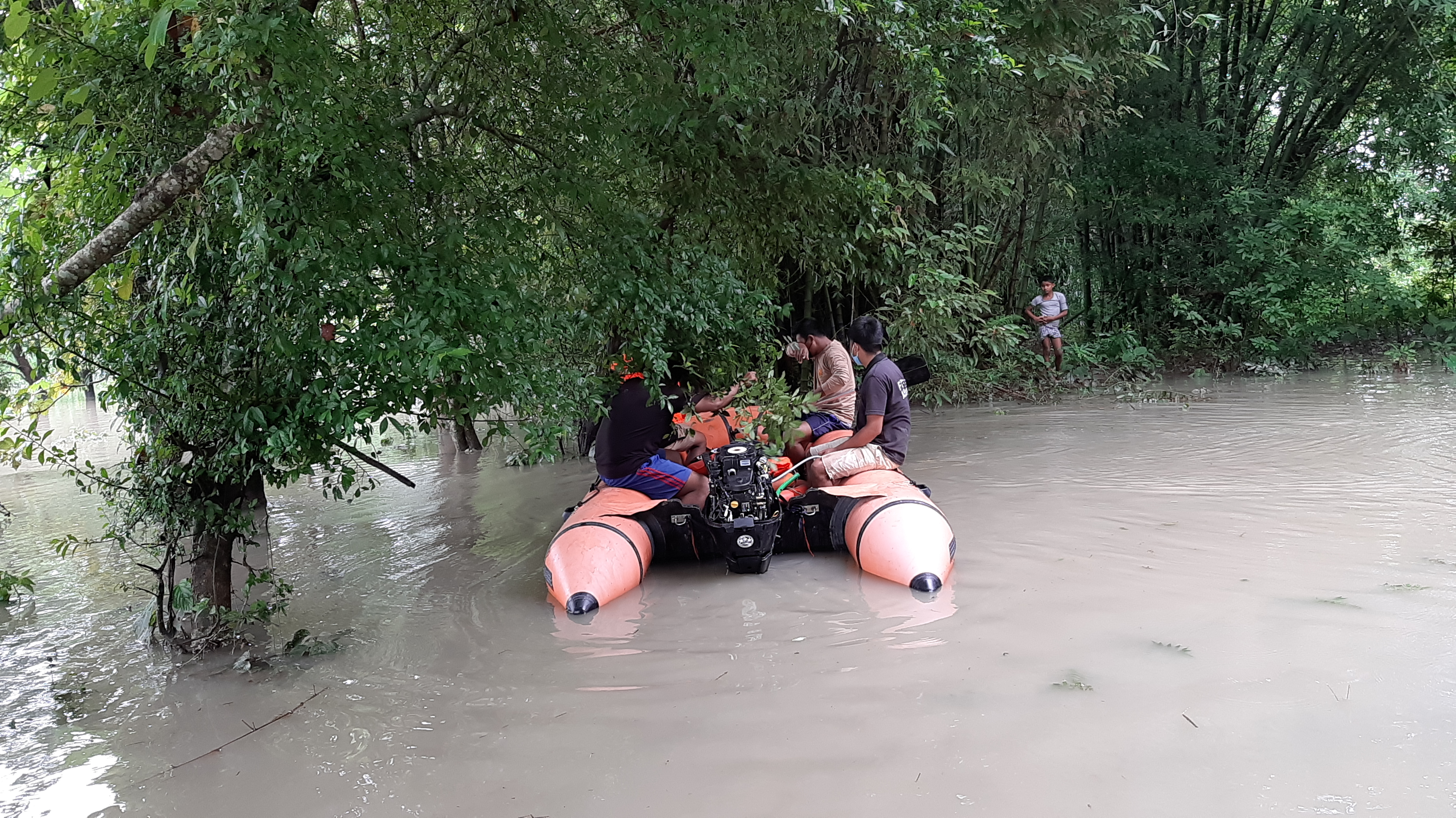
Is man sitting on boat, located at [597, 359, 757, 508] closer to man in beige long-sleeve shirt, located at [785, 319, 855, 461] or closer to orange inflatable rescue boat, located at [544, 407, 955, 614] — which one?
orange inflatable rescue boat, located at [544, 407, 955, 614]

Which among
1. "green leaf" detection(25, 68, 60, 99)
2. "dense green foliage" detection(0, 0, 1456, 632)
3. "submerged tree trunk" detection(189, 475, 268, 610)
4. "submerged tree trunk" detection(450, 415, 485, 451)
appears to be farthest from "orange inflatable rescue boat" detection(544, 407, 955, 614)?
"submerged tree trunk" detection(450, 415, 485, 451)

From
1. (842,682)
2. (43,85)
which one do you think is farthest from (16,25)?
(842,682)

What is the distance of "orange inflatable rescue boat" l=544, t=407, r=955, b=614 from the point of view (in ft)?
15.1

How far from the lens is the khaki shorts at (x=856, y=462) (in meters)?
5.79

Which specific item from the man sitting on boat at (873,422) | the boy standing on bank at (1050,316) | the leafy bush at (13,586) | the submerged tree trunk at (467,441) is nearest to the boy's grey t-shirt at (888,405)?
the man sitting on boat at (873,422)

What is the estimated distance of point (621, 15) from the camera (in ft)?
19.4

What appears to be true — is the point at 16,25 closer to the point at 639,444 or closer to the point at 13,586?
the point at 639,444

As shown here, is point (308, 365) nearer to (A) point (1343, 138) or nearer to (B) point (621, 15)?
(B) point (621, 15)

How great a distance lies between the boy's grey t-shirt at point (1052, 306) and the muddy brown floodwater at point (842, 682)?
646cm

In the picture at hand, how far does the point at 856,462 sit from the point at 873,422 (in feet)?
0.90

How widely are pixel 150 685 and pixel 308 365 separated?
1.57 metres

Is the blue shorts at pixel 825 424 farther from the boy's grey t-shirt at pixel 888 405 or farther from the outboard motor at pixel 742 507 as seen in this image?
the outboard motor at pixel 742 507

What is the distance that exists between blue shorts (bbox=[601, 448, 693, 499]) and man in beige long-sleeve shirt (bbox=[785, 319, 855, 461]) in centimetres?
119

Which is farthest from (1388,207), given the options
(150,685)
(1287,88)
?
(150,685)
